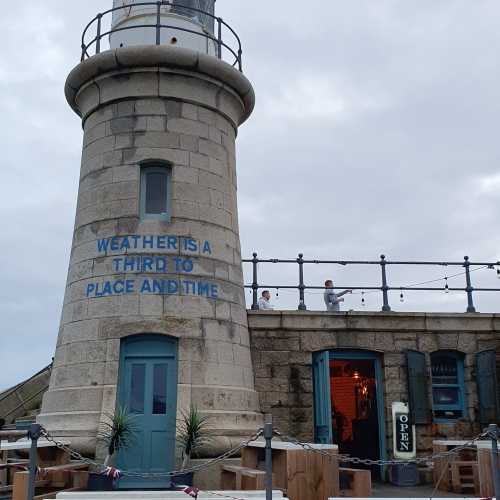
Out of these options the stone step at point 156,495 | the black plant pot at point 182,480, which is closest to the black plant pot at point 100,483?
the black plant pot at point 182,480

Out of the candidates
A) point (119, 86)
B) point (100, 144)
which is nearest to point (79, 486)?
point (100, 144)

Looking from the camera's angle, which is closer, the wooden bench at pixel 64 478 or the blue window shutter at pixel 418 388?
the wooden bench at pixel 64 478

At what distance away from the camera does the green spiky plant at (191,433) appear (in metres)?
9.99

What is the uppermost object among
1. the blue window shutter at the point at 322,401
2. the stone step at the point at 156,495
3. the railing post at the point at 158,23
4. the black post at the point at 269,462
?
the railing post at the point at 158,23

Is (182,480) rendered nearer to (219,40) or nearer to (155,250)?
(155,250)

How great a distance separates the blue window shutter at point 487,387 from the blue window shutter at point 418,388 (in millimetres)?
1120

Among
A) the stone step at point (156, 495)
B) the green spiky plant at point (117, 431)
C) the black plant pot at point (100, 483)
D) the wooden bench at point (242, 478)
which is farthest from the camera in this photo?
the green spiky plant at point (117, 431)

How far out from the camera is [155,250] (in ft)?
36.9

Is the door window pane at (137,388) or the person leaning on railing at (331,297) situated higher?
the person leaning on railing at (331,297)

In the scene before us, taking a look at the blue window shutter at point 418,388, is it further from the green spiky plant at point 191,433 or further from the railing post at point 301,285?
the green spiky plant at point 191,433

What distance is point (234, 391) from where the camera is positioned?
11.2 metres

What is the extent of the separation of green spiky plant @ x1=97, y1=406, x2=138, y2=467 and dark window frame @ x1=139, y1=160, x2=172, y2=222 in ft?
10.8

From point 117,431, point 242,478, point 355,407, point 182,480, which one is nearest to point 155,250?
point 117,431

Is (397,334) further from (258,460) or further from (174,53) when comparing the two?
(174,53)
